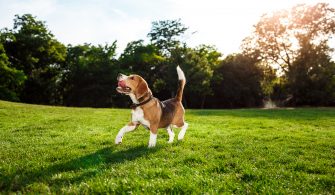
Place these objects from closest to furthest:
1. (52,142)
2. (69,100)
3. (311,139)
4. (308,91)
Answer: (52,142) < (311,139) < (308,91) < (69,100)

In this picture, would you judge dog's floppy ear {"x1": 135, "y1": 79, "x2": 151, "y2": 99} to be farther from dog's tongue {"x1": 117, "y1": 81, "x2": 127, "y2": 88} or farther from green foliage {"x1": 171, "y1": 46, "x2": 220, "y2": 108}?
green foliage {"x1": 171, "y1": 46, "x2": 220, "y2": 108}

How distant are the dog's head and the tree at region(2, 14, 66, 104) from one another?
49.4 m

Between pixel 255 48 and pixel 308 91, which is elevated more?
pixel 255 48

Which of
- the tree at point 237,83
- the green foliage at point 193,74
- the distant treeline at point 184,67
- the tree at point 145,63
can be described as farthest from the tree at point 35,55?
the tree at point 237,83

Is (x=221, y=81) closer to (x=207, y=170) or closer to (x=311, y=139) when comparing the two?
(x=311, y=139)

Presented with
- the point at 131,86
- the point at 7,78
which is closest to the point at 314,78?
the point at 7,78

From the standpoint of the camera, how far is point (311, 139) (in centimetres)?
1095

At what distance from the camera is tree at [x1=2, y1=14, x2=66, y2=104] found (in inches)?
2124

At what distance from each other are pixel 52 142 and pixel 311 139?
27.9ft

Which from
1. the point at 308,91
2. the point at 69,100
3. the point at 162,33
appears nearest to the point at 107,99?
the point at 69,100

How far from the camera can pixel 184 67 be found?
49094mm

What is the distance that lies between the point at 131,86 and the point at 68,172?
306 cm

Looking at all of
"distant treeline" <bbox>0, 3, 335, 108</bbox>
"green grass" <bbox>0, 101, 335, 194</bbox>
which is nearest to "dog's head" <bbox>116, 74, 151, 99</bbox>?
"green grass" <bbox>0, 101, 335, 194</bbox>

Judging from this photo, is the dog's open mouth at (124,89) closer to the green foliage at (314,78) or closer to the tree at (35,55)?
the green foliage at (314,78)
